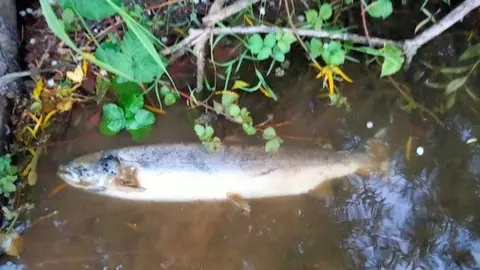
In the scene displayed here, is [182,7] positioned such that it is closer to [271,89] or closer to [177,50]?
[177,50]

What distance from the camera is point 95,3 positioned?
2.58 m

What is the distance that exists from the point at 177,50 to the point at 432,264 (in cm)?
166

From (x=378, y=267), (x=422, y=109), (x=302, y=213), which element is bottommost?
(x=378, y=267)

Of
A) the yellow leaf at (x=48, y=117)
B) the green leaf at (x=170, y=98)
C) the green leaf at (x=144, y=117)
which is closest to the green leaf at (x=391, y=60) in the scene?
the green leaf at (x=170, y=98)

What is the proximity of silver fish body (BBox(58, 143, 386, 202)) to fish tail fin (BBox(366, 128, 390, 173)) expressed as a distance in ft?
0.04

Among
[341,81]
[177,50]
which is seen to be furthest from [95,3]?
[341,81]

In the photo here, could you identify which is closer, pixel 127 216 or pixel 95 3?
pixel 95 3

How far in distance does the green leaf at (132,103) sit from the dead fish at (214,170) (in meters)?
0.19

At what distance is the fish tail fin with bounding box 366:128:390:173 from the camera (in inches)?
110

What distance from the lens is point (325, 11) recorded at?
9.00 feet

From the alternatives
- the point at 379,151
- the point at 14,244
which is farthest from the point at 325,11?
the point at 14,244

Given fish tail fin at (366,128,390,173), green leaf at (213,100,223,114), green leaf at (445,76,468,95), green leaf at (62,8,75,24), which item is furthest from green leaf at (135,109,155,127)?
green leaf at (445,76,468,95)

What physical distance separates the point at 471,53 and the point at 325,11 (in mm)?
832

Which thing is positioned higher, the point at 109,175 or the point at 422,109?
the point at 422,109
